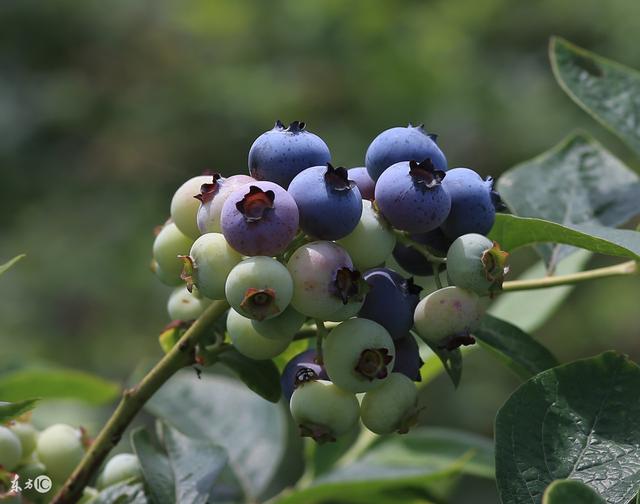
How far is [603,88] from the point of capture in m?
1.40

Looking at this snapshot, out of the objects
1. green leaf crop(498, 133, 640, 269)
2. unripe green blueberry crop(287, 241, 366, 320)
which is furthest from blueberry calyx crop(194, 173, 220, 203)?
green leaf crop(498, 133, 640, 269)

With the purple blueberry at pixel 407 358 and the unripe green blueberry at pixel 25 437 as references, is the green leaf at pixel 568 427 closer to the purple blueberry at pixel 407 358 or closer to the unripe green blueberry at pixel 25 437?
the purple blueberry at pixel 407 358

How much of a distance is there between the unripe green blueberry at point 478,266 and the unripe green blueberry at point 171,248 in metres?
0.31

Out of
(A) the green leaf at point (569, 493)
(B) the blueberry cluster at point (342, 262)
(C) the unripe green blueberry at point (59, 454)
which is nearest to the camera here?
(A) the green leaf at point (569, 493)

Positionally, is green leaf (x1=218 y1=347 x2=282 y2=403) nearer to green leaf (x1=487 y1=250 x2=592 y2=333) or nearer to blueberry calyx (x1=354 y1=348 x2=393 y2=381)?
blueberry calyx (x1=354 y1=348 x2=393 y2=381)

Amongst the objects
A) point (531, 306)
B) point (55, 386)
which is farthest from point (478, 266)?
point (55, 386)

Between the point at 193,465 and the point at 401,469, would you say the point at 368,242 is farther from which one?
the point at 401,469

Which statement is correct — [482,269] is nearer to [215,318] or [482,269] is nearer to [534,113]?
[215,318]

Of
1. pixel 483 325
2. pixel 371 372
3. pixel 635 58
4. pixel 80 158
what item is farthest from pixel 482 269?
pixel 80 158

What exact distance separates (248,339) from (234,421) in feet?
2.35

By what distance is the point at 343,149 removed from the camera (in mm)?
4578

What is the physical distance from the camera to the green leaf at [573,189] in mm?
1372

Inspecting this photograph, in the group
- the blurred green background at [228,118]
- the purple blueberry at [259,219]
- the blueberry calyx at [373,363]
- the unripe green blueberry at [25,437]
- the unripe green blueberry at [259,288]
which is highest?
the purple blueberry at [259,219]

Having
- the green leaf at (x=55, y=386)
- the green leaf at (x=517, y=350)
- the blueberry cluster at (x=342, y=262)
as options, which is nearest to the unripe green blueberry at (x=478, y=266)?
the blueberry cluster at (x=342, y=262)
